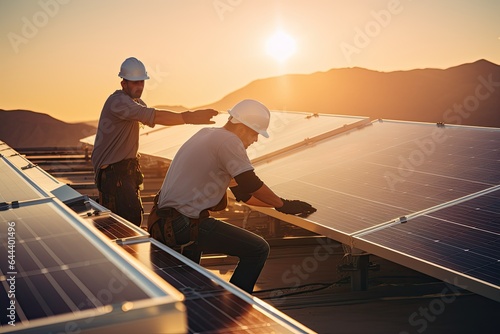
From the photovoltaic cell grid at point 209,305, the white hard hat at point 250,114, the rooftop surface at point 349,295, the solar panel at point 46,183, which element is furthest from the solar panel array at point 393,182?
the solar panel at point 46,183

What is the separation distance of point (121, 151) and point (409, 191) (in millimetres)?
3667

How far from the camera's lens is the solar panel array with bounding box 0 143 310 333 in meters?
2.30

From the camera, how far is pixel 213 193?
609 centimetres

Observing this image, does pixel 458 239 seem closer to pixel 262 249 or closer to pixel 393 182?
pixel 262 249

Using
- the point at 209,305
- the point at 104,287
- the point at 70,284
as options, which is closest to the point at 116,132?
the point at 209,305

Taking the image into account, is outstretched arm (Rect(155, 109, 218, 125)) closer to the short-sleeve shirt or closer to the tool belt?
the short-sleeve shirt

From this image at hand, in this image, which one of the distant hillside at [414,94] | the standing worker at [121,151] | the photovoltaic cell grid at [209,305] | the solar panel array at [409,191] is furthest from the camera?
the distant hillside at [414,94]

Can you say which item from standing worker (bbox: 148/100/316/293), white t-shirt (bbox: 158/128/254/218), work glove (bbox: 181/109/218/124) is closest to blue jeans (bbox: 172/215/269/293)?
standing worker (bbox: 148/100/316/293)

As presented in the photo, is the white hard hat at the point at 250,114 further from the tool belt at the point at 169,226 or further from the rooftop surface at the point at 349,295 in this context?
the rooftop surface at the point at 349,295

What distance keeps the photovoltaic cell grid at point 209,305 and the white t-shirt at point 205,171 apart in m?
1.45

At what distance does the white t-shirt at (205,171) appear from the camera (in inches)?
236

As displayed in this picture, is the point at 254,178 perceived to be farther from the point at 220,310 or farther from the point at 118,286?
the point at 118,286

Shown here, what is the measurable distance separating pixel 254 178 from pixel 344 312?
2.78m

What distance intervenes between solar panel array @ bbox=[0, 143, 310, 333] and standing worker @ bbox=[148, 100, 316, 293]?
733mm
